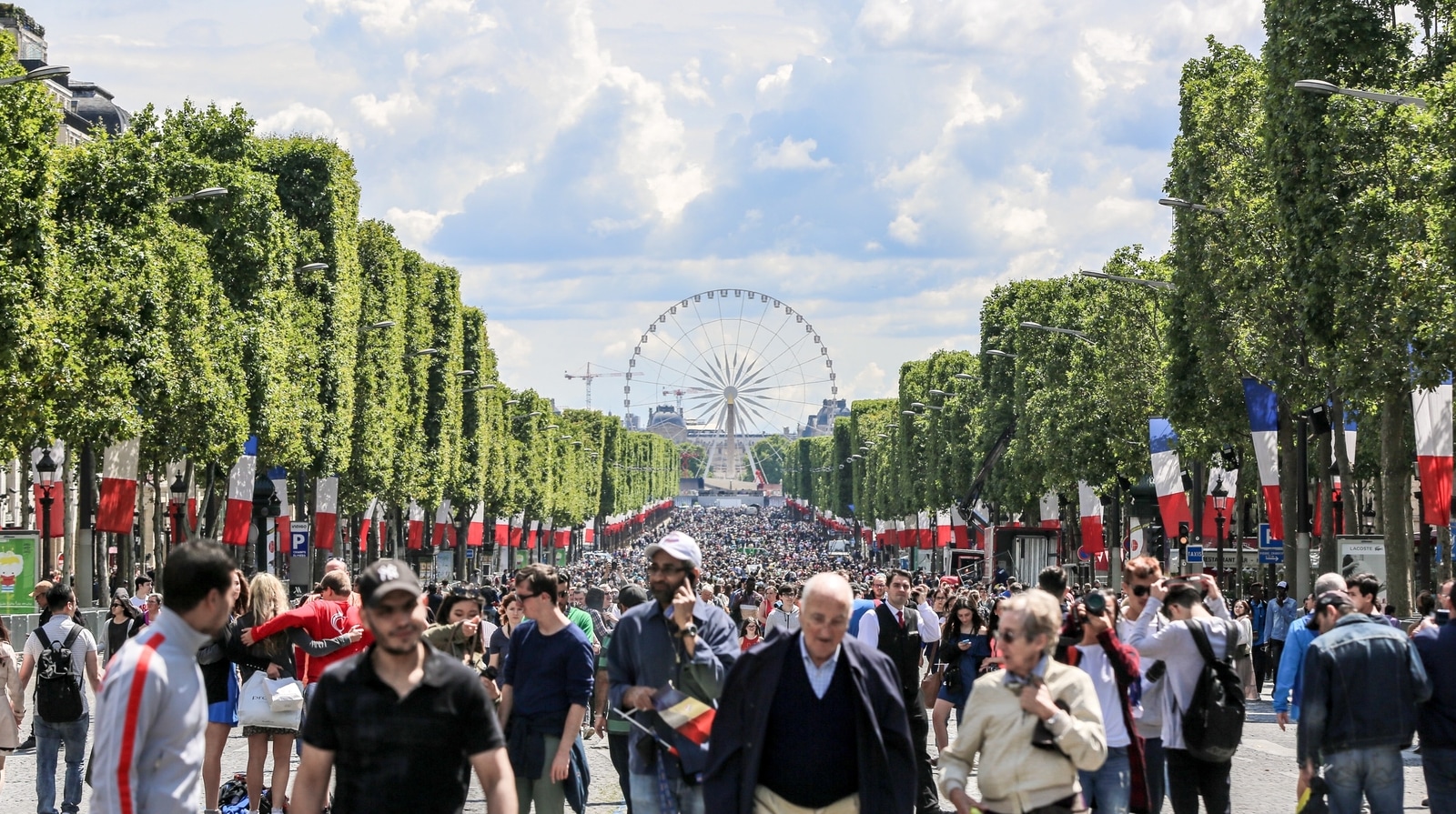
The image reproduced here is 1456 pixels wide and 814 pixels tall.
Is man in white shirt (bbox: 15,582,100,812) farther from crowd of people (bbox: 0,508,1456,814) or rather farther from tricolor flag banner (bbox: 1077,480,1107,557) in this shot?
tricolor flag banner (bbox: 1077,480,1107,557)

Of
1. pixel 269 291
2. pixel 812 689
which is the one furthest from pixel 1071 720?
pixel 269 291

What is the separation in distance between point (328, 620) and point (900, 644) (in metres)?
4.35

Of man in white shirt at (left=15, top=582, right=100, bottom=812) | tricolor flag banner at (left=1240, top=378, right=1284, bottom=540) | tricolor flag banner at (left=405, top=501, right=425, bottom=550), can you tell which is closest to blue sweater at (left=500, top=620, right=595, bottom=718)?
man in white shirt at (left=15, top=582, right=100, bottom=812)

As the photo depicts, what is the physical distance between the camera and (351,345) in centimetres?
5712

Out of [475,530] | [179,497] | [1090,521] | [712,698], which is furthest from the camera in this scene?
[475,530]

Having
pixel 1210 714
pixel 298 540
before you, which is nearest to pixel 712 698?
pixel 1210 714

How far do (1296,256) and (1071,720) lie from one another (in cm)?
2668

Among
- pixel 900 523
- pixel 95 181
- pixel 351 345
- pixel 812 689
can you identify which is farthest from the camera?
pixel 900 523

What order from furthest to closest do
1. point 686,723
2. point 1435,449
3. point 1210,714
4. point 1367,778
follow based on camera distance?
point 1435,449, point 1210,714, point 1367,778, point 686,723

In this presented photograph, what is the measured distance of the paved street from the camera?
1741 cm

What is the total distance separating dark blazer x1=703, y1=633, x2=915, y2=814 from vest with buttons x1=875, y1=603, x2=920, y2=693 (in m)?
7.13

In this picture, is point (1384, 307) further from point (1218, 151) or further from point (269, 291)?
point (269, 291)

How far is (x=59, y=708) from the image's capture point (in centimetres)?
1558

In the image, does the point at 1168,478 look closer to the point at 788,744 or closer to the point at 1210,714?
the point at 1210,714
